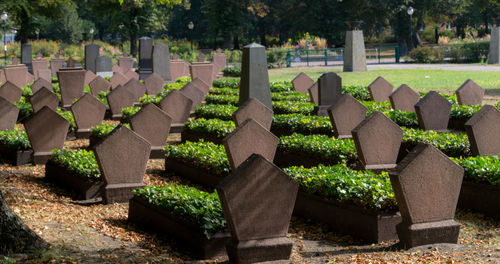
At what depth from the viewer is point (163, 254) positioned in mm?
6609

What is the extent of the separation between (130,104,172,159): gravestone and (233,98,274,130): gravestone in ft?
4.48

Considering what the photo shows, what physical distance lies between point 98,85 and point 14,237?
638 inches

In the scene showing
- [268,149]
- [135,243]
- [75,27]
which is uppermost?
[75,27]

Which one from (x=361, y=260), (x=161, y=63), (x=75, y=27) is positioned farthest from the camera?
(x=75, y=27)

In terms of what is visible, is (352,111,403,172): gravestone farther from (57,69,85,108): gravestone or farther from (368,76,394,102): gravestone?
(57,69,85,108): gravestone

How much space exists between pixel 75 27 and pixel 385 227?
81.3 metres

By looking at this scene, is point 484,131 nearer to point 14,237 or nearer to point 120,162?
point 120,162

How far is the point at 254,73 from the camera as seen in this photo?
49.9ft

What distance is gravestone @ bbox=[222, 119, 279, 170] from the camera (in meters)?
9.56

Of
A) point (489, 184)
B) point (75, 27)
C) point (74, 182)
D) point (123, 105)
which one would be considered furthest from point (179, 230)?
point (75, 27)

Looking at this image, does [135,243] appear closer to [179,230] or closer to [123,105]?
[179,230]

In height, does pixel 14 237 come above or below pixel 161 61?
below

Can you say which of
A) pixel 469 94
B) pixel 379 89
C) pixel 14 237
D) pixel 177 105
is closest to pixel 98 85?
pixel 177 105

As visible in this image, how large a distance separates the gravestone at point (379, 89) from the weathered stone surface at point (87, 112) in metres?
7.80
